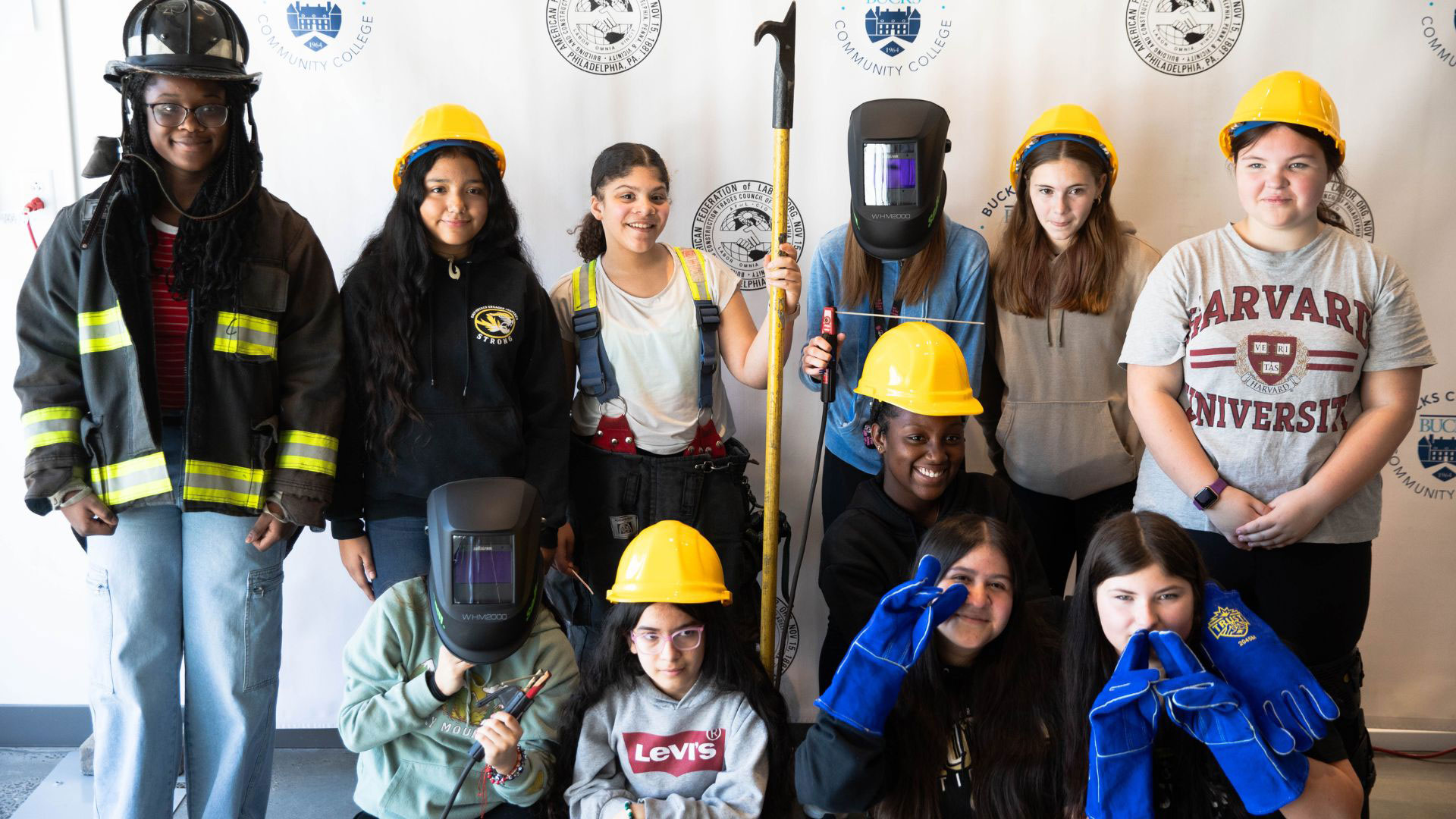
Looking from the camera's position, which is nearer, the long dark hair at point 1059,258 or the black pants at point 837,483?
the long dark hair at point 1059,258

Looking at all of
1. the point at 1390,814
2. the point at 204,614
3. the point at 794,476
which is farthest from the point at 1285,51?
the point at 204,614

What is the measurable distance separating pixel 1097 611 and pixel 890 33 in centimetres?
175

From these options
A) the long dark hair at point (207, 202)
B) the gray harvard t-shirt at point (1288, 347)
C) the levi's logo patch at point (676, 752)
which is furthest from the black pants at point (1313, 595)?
the long dark hair at point (207, 202)

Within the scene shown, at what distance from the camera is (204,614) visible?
2186 mm

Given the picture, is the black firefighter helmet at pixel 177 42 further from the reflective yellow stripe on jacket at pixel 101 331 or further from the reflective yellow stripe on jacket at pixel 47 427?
the reflective yellow stripe on jacket at pixel 47 427

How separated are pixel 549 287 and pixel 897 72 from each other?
1107 mm

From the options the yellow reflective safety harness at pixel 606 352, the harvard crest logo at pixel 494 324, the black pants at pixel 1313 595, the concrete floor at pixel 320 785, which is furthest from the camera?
the concrete floor at pixel 320 785

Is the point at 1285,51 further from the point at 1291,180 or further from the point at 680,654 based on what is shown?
the point at 680,654

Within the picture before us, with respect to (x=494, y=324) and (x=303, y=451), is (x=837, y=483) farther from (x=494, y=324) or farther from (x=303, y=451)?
(x=303, y=451)

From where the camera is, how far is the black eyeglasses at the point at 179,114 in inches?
82.7

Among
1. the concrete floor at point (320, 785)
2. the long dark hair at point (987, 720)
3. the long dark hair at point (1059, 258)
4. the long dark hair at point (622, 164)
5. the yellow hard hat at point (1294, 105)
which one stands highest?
the yellow hard hat at point (1294, 105)

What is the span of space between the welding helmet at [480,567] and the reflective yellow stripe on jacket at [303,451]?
1.55 feet

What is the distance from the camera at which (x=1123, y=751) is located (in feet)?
5.49

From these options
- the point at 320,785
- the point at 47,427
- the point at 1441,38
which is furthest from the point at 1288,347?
the point at 320,785
